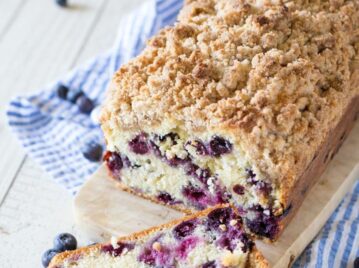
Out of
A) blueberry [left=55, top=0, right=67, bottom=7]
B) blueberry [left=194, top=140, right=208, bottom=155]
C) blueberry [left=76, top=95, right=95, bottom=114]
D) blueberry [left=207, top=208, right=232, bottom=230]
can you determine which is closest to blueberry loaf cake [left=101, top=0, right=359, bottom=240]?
blueberry [left=194, top=140, right=208, bottom=155]

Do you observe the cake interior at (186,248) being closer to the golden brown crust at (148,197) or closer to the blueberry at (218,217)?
the blueberry at (218,217)

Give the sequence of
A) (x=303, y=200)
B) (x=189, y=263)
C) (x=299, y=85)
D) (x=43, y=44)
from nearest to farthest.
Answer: (x=189, y=263), (x=299, y=85), (x=303, y=200), (x=43, y=44)

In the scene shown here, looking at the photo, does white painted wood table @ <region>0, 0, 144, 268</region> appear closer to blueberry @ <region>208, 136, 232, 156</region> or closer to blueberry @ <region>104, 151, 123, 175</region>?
blueberry @ <region>104, 151, 123, 175</region>

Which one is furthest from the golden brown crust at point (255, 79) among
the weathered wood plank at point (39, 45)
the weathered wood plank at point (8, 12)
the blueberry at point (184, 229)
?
the weathered wood plank at point (8, 12)

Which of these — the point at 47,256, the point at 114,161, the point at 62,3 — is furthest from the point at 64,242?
the point at 62,3

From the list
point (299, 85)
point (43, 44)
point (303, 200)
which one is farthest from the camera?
point (43, 44)

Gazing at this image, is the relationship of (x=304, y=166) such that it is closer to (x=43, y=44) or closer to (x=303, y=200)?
(x=303, y=200)

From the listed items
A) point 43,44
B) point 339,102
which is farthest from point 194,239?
point 43,44
